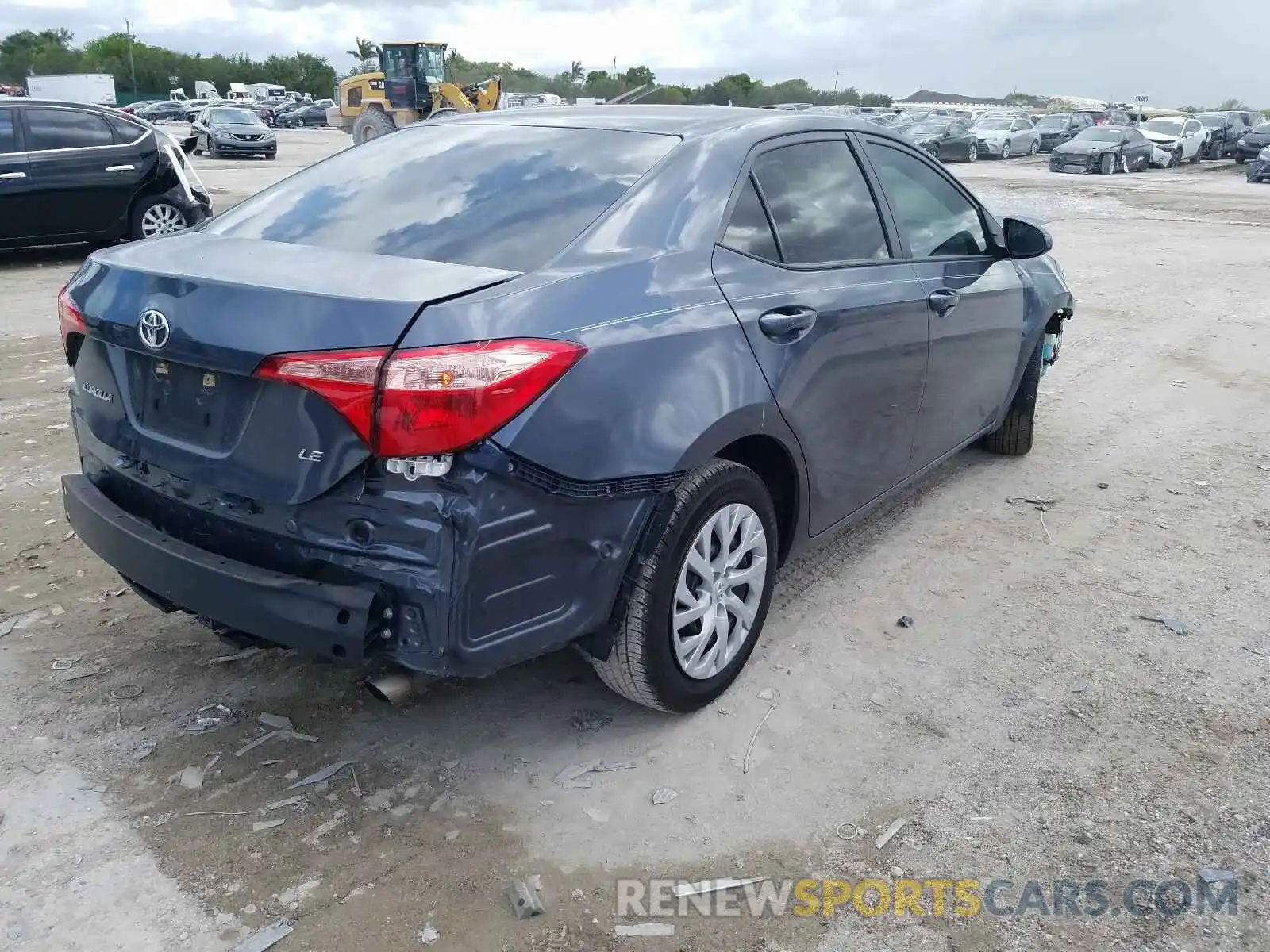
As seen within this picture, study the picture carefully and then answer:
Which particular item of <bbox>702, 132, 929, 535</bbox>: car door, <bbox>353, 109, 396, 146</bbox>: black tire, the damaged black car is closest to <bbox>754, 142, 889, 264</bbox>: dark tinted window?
<bbox>702, 132, 929, 535</bbox>: car door

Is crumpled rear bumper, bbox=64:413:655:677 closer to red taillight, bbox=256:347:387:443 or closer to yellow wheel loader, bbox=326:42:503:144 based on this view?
red taillight, bbox=256:347:387:443

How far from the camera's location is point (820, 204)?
3551 mm

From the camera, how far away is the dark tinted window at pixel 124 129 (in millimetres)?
10656

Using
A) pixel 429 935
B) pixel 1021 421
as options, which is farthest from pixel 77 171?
pixel 429 935

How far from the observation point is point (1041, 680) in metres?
3.44

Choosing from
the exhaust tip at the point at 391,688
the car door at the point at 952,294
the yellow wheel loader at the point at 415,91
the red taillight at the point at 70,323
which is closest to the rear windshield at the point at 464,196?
the red taillight at the point at 70,323

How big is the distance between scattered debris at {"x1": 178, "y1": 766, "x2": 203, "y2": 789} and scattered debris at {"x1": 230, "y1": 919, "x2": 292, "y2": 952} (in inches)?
23.9

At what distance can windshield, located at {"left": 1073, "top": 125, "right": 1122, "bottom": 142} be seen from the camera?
2981cm

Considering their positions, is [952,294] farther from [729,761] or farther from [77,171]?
[77,171]

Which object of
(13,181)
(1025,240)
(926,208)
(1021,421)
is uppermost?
(926,208)

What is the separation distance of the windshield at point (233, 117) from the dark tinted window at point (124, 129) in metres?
21.1

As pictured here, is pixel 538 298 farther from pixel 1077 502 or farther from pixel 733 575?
pixel 1077 502

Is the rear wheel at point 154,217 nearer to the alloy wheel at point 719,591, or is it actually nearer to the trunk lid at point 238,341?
the trunk lid at point 238,341

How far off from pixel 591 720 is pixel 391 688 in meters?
0.72
